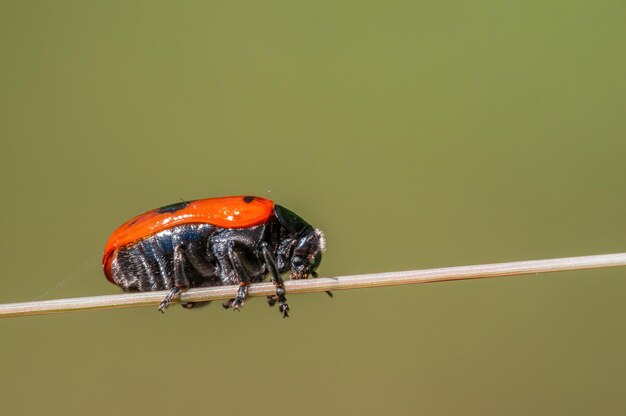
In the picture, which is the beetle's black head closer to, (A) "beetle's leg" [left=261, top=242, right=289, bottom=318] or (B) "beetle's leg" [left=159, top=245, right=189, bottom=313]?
(A) "beetle's leg" [left=261, top=242, right=289, bottom=318]

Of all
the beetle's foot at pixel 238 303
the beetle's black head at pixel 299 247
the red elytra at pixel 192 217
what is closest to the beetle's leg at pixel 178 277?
the red elytra at pixel 192 217

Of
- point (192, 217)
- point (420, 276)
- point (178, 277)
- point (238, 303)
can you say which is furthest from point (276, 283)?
point (420, 276)

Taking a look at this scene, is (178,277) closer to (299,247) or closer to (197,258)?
(197,258)

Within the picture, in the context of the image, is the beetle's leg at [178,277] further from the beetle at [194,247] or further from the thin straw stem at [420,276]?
the thin straw stem at [420,276]

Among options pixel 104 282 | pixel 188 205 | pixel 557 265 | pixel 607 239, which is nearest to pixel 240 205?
pixel 188 205

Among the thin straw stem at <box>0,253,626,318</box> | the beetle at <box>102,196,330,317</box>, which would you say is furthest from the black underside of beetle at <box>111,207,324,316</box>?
the thin straw stem at <box>0,253,626,318</box>

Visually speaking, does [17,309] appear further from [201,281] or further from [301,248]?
[301,248]

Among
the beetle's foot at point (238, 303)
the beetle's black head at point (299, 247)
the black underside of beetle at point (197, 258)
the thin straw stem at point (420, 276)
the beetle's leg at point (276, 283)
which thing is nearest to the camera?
the thin straw stem at point (420, 276)
